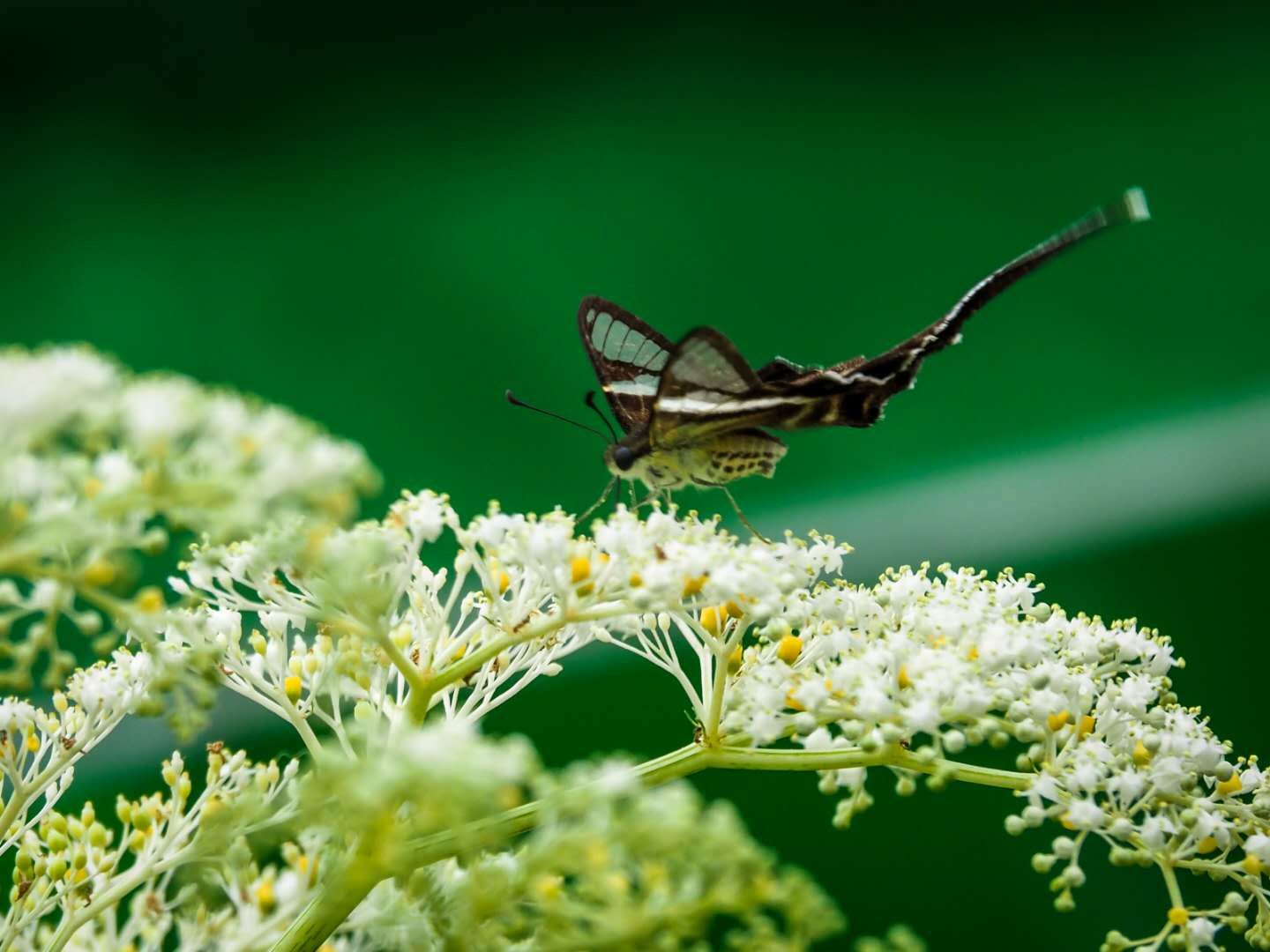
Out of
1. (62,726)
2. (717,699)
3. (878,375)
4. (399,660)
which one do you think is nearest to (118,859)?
(62,726)

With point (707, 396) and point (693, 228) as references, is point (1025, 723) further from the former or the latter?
point (693, 228)

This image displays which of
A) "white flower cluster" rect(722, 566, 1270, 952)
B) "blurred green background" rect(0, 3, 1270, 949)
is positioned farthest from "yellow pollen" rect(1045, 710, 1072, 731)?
"blurred green background" rect(0, 3, 1270, 949)

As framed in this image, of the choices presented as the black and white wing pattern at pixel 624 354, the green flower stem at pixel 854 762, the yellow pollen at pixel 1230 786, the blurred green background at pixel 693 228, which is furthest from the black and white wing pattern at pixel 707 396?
the blurred green background at pixel 693 228

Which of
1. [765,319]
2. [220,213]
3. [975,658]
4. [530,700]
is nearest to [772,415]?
[975,658]

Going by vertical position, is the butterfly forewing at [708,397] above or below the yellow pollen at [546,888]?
above

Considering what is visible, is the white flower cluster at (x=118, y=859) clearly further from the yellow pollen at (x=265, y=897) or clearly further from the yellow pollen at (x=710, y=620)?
the yellow pollen at (x=710, y=620)

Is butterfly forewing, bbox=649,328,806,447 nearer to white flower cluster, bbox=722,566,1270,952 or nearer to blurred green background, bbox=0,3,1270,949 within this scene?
white flower cluster, bbox=722,566,1270,952
